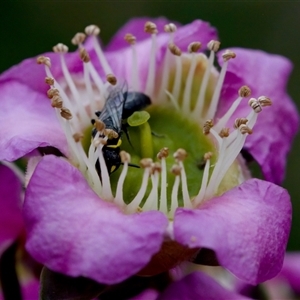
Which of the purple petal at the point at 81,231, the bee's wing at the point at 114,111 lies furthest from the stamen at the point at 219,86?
the purple petal at the point at 81,231

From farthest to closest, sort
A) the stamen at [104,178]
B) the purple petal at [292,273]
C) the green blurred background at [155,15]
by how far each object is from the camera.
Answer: the green blurred background at [155,15]
the purple petal at [292,273]
the stamen at [104,178]

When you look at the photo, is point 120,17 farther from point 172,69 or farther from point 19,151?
point 19,151

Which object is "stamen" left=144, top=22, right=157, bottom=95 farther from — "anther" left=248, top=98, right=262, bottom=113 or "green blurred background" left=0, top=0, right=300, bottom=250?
"green blurred background" left=0, top=0, right=300, bottom=250

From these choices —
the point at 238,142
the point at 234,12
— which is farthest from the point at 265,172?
the point at 234,12

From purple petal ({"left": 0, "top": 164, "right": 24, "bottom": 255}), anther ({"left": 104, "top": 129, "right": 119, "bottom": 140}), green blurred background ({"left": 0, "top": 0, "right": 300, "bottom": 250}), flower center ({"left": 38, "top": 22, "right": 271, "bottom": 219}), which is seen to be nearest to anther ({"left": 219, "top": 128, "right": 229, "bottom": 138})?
flower center ({"left": 38, "top": 22, "right": 271, "bottom": 219})

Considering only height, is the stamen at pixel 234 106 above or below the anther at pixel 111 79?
below

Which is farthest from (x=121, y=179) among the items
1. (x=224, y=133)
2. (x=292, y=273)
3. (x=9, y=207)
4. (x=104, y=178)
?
(x=292, y=273)

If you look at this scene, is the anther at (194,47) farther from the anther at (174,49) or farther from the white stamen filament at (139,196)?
the white stamen filament at (139,196)

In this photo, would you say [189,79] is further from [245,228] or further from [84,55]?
[245,228]
